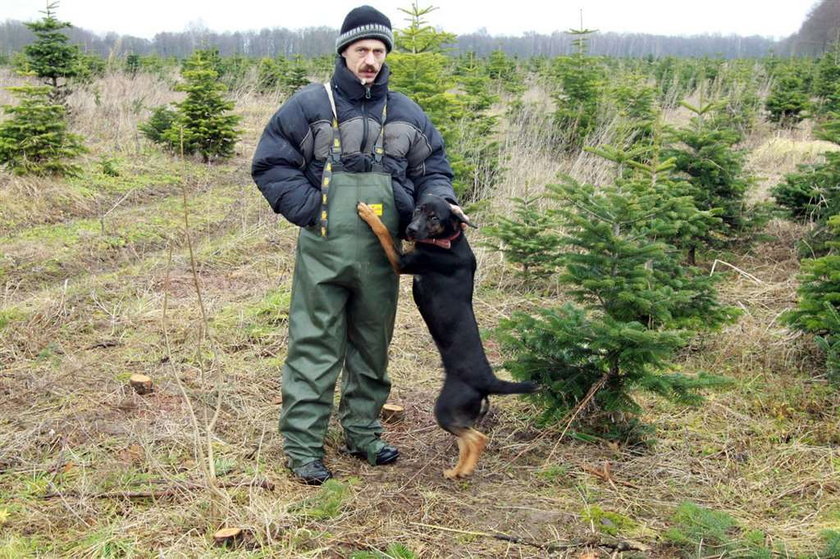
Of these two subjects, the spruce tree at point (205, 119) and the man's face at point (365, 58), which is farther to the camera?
the spruce tree at point (205, 119)

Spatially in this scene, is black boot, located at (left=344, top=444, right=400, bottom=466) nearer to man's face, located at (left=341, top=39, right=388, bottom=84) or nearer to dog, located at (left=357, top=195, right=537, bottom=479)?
dog, located at (left=357, top=195, right=537, bottom=479)

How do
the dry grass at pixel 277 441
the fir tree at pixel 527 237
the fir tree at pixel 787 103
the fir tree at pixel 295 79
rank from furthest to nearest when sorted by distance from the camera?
the fir tree at pixel 295 79 < the fir tree at pixel 787 103 < the fir tree at pixel 527 237 < the dry grass at pixel 277 441

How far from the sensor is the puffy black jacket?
359 cm

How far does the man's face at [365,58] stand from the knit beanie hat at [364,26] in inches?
1.1

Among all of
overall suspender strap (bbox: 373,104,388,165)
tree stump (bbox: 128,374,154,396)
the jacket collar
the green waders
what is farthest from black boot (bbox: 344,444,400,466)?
the jacket collar

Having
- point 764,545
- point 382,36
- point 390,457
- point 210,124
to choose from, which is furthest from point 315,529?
point 210,124

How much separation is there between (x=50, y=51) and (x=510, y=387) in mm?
11654

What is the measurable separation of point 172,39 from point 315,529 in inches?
3003

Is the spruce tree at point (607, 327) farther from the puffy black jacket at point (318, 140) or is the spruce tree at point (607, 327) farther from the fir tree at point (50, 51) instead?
the fir tree at point (50, 51)

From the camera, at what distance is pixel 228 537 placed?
121 inches

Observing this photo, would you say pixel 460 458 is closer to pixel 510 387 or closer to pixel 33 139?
pixel 510 387

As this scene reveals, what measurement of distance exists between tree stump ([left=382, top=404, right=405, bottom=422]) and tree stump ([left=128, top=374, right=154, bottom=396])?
1492 millimetres

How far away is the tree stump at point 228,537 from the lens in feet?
10.1

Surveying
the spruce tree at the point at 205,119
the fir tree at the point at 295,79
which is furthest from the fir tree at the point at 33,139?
the fir tree at the point at 295,79
